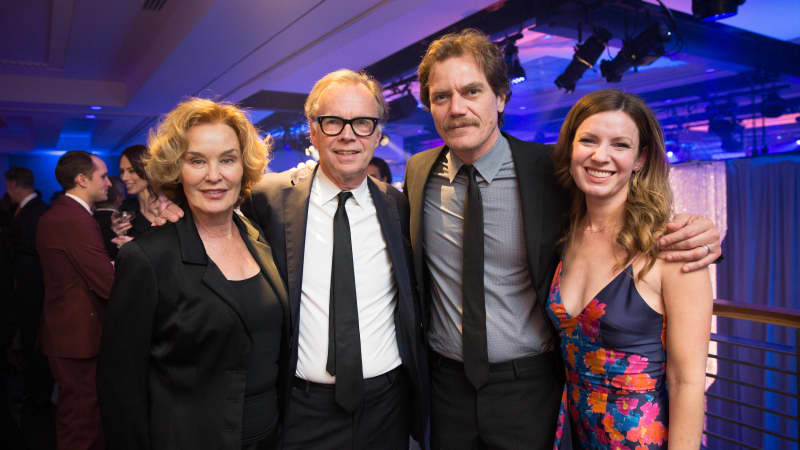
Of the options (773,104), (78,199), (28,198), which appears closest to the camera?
(78,199)

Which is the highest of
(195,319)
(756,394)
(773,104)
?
(773,104)

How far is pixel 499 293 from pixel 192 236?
3.47 ft

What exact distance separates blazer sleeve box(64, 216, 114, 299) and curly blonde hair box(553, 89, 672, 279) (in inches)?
117

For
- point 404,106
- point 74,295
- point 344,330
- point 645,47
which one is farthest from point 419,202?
point 404,106

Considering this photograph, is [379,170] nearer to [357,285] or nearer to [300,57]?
[300,57]

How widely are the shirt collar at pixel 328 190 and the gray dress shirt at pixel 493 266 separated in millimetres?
297

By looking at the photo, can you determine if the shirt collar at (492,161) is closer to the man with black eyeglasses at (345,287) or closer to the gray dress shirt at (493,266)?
the gray dress shirt at (493,266)

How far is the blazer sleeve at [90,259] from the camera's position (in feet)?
10.5

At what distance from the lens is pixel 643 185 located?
1630mm

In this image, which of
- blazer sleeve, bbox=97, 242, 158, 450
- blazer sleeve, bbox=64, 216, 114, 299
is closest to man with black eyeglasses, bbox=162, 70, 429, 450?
blazer sleeve, bbox=97, 242, 158, 450

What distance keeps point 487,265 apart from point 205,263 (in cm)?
97

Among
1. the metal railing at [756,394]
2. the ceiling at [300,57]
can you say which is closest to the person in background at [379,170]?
the ceiling at [300,57]

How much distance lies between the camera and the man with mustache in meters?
1.79

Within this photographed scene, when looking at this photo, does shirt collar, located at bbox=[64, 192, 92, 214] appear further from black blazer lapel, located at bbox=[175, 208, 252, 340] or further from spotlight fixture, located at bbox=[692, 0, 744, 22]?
spotlight fixture, located at bbox=[692, 0, 744, 22]
